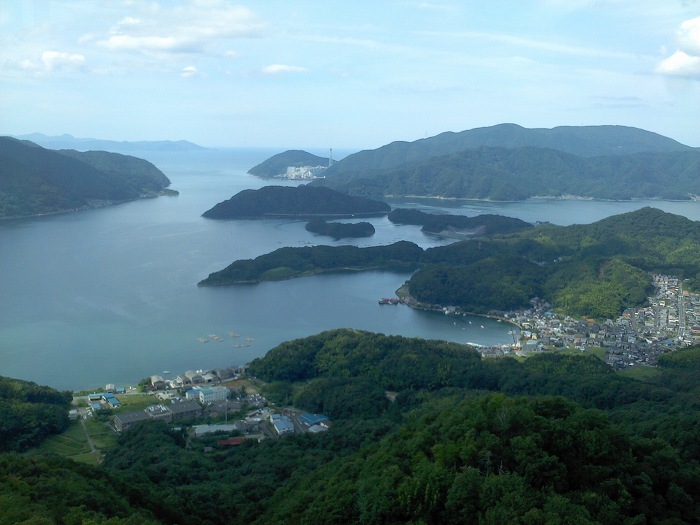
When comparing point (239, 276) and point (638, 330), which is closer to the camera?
point (638, 330)

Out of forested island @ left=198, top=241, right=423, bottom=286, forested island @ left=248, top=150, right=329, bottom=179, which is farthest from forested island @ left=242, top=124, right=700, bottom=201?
forested island @ left=198, top=241, right=423, bottom=286

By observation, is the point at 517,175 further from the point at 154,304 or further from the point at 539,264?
the point at 154,304

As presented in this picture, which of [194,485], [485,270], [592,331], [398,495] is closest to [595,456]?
[398,495]

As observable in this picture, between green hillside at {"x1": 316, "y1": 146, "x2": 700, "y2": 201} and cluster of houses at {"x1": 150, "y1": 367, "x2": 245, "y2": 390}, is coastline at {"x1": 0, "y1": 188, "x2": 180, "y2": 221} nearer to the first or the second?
green hillside at {"x1": 316, "y1": 146, "x2": 700, "y2": 201}

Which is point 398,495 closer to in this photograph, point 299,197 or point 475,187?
point 299,197

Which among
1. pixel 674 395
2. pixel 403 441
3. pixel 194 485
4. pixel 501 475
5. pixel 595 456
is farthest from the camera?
pixel 674 395

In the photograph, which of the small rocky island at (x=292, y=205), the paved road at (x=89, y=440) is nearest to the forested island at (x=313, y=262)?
the paved road at (x=89, y=440)
